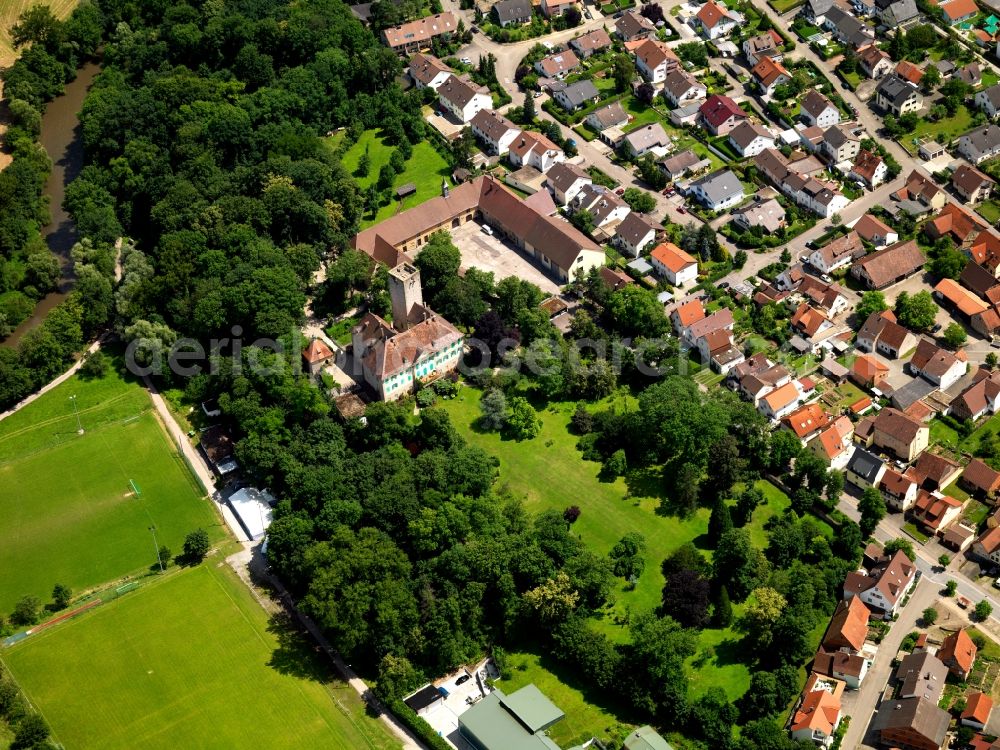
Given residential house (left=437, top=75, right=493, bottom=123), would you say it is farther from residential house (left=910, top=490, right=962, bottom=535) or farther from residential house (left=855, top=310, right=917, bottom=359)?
residential house (left=910, top=490, right=962, bottom=535)

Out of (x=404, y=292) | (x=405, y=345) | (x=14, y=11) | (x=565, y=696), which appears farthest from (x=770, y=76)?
(x=14, y=11)

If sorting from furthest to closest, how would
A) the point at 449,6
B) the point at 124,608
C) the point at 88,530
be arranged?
the point at 449,6, the point at 88,530, the point at 124,608

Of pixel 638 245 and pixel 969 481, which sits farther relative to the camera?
pixel 638 245

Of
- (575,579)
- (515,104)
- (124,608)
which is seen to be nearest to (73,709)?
(124,608)

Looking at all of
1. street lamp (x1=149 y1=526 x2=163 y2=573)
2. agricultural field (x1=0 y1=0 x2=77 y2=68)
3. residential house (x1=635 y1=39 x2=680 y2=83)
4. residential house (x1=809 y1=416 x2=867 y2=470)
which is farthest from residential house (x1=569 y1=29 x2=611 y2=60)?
street lamp (x1=149 y1=526 x2=163 y2=573)

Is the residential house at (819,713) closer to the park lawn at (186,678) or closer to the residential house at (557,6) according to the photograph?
the park lawn at (186,678)

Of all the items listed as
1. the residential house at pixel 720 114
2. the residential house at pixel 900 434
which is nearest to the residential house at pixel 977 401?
the residential house at pixel 900 434

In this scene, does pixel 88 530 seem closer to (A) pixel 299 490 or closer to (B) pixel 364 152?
(A) pixel 299 490
